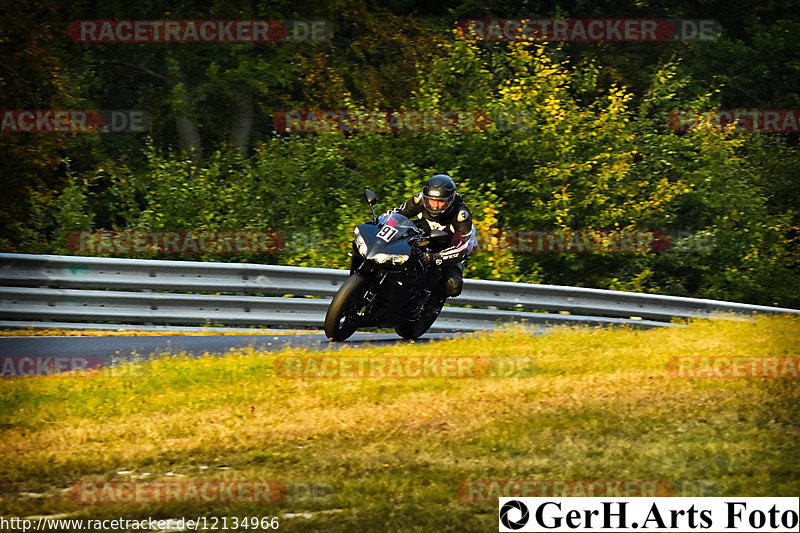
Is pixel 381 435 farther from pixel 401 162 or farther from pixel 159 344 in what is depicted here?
pixel 401 162

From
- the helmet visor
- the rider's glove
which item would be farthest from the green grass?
the helmet visor

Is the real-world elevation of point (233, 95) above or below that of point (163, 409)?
above

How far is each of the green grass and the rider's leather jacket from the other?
66.6 inches

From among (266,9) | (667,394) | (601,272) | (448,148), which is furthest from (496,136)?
(667,394)

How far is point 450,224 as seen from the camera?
39.7 feet

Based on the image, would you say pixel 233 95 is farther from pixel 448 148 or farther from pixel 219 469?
pixel 219 469

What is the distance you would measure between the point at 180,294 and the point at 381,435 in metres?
6.20

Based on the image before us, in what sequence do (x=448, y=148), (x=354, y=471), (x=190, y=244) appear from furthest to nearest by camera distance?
(x=448, y=148), (x=190, y=244), (x=354, y=471)

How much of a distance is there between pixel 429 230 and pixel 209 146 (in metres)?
16.9

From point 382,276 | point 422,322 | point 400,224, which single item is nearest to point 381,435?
point 382,276

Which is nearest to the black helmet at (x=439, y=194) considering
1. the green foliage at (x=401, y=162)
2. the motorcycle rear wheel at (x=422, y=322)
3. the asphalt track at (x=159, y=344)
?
the motorcycle rear wheel at (x=422, y=322)

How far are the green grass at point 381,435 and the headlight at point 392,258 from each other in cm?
143

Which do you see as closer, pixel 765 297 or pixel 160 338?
pixel 160 338

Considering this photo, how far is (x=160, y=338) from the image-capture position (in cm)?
1303
